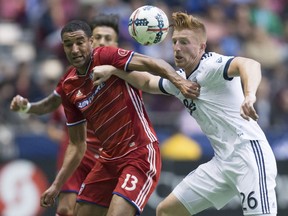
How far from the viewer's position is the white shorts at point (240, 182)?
7633mm

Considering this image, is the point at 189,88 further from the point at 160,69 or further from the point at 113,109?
the point at 113,109

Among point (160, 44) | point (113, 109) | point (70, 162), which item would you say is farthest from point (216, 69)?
point (160, 44)

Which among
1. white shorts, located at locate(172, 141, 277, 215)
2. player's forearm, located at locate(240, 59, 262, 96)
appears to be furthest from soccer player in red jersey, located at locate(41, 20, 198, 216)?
player's forearm, located at locate(240, 59, 262, 96)

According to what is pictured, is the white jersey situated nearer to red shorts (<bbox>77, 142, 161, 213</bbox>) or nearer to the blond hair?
the blond hair

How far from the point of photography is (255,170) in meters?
7.68

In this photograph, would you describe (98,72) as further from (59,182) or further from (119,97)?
(59,182)

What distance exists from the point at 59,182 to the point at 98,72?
1.28 metres

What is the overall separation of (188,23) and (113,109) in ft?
3.36

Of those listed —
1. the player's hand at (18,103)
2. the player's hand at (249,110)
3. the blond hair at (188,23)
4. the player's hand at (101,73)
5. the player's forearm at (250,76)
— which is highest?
the blond hair at (188,23)

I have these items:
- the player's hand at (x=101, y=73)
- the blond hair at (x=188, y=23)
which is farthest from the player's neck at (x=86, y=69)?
the blond hair at (x=188, y=23)

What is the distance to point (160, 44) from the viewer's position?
1521cm

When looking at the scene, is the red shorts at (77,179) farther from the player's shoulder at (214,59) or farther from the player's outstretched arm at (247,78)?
the player's outstretched arm at (247,78)

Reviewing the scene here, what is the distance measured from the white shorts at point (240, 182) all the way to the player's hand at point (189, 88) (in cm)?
59

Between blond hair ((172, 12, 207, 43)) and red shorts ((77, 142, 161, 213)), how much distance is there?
109cm
